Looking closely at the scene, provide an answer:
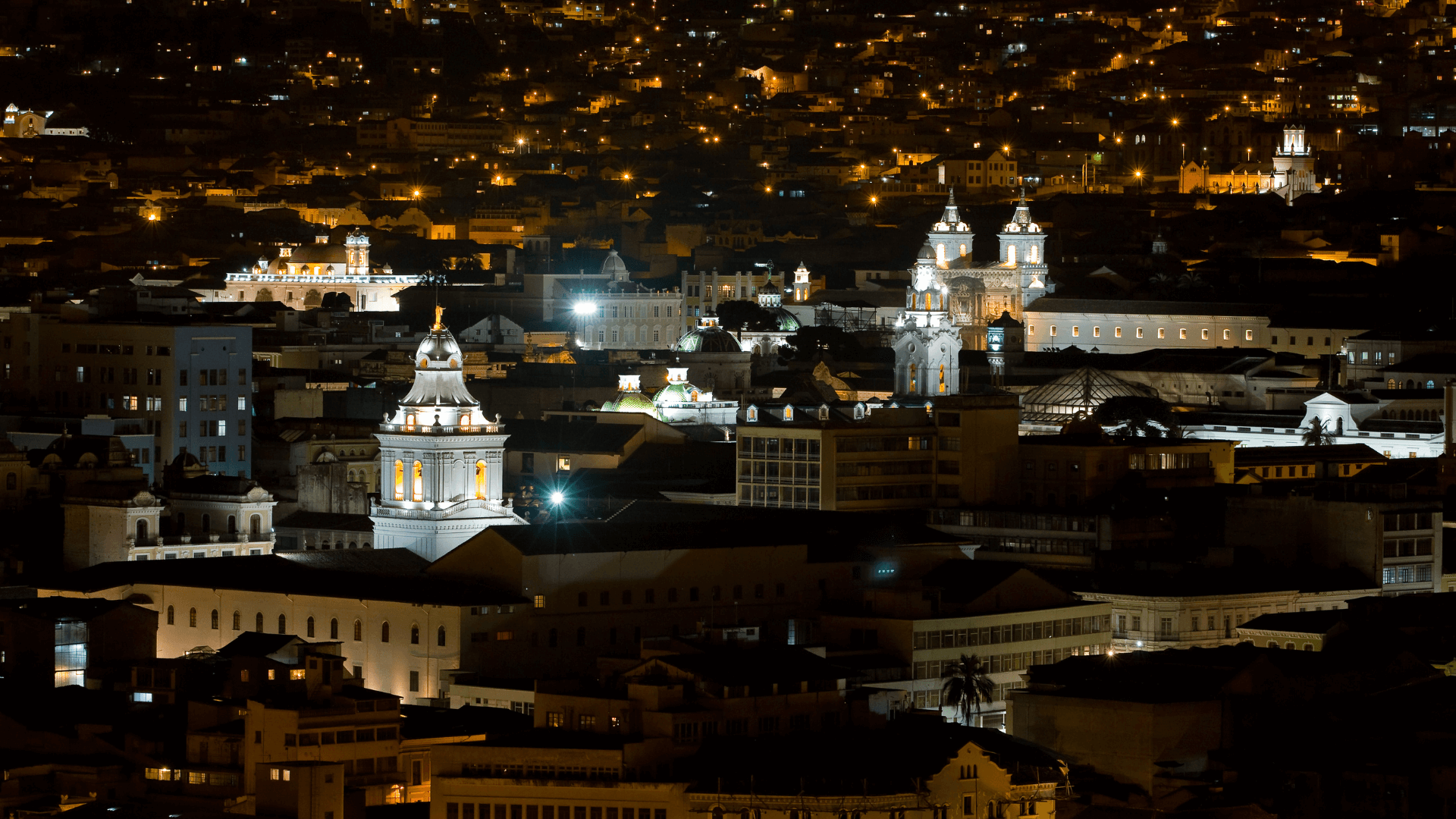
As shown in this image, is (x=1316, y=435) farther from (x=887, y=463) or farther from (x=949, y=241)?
(x=949, y=241)

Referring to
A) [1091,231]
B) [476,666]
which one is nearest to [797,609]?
[476,666]

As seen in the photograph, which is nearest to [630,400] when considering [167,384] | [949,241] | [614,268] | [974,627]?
[167,384]

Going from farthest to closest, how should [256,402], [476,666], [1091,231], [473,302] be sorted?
[1091,231] < [473,302] < [256,402] < [476,666]

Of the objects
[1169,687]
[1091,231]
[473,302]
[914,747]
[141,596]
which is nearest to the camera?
[914,747]

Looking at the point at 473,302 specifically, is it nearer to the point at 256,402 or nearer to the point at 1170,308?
the point at 1170,308

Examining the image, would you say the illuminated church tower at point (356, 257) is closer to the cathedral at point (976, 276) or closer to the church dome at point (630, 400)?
the cathedral at point (976, 276)

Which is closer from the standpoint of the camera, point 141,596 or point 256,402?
point 141,596

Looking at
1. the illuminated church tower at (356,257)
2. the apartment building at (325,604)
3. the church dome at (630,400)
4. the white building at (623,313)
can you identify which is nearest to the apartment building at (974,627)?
the apartment building at (325,604)
